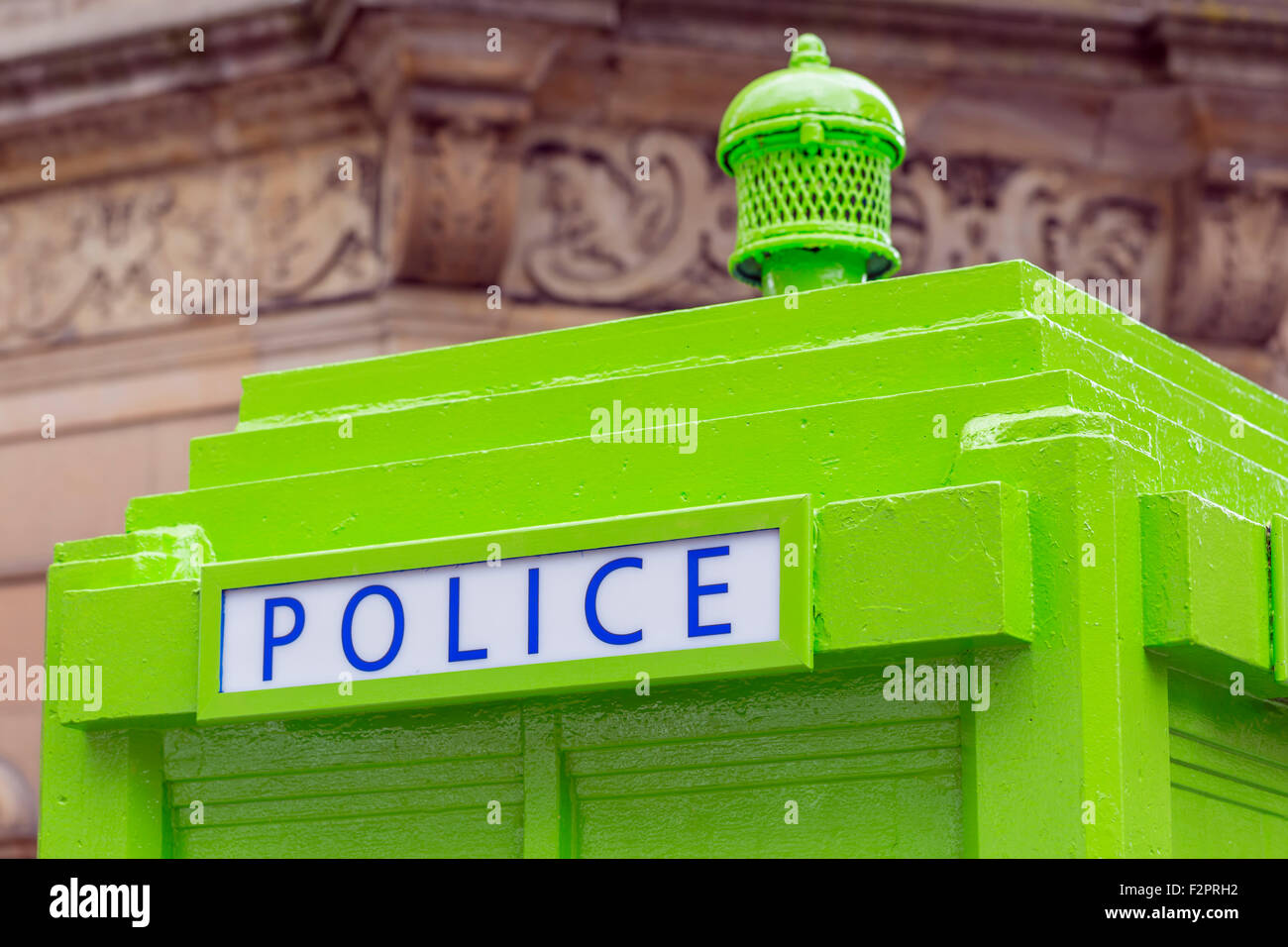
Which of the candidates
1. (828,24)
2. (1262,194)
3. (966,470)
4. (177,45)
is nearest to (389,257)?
(177,45)

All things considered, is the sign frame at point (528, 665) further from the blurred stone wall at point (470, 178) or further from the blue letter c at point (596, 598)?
the blurred stone wall at point (470, 178)

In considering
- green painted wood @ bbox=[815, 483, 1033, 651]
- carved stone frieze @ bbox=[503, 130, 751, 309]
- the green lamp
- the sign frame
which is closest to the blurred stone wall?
carved stone frieze @ bbox=[503, 130, 751, 309]

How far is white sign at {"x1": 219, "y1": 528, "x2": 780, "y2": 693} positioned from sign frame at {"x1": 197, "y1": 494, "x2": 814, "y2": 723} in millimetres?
18

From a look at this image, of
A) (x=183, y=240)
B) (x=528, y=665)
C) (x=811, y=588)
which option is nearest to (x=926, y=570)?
(x=811, y=588)

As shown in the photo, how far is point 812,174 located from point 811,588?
4.54ft

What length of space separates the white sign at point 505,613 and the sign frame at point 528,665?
0.02 metres

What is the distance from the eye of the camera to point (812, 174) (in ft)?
17.0

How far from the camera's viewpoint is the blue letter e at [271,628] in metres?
4.57

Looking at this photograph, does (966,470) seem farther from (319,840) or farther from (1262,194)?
(1262,194)

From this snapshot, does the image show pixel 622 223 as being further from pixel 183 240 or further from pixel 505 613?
pixel 505 613

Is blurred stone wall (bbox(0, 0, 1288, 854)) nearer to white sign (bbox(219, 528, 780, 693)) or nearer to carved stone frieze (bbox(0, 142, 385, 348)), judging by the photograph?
carved stone frieze (bbox(0, 142, 385, 348))

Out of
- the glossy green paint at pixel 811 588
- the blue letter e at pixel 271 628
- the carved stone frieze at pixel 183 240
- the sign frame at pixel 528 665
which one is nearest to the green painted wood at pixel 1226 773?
→ the glossy green paint at pixel 811 588

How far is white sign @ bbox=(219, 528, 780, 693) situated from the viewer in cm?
421
